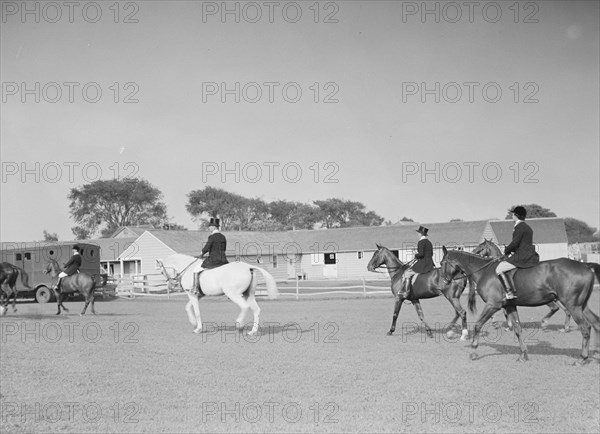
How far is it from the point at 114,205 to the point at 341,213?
3480 centimetres

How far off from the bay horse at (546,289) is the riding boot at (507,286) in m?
0.10

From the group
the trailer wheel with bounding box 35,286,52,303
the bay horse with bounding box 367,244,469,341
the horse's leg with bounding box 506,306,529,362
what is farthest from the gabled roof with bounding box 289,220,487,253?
the horse's leg with bounding box 506,306,529,362

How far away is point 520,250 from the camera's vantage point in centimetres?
1159

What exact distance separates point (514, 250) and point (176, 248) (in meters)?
39.5

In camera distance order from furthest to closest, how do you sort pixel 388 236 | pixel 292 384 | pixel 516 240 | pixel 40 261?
pixel 388 236, pixel 40 261, pixel 516 240, pixel 292 384

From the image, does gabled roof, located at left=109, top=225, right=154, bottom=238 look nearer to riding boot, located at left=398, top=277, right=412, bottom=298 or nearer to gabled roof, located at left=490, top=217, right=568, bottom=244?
gabled roof, located at left=490, top=217, right=568, bottom=244

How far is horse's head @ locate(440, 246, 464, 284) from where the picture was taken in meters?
13.0

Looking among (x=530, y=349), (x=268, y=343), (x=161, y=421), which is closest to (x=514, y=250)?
(x=530, y=349)

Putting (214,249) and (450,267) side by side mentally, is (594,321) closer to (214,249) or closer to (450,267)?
(450,267)

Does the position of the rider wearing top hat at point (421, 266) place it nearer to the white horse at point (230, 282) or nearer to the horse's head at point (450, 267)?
the horse's head at point (450, 267)

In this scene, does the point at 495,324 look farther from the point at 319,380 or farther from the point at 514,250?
the point at 319,380

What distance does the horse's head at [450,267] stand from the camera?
12988mm

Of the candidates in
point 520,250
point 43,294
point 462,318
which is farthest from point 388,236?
point 520,250

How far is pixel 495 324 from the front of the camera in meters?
16.7
